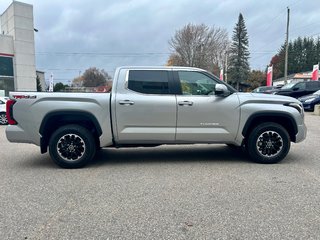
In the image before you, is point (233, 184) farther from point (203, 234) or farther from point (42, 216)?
point (42, 216)

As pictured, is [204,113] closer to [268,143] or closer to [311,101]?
[268,143]

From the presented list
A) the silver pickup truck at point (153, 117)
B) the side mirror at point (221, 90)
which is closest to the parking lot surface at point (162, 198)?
the silver pickup truck at point (153, 117)

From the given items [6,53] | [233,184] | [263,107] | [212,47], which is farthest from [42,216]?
[212,47]

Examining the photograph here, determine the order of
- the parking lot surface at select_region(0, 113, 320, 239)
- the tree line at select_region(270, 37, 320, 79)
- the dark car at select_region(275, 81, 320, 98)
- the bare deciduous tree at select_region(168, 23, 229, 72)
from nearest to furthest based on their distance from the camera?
the parking lot surface at select_region(0, 113, 320, 239) → the dark car at select_region(275, 81, 320, 98) → the bare deciduous tree at select_region(168, 23, 229, 72) → the tree line at select_region(270, 37, 320, 79)

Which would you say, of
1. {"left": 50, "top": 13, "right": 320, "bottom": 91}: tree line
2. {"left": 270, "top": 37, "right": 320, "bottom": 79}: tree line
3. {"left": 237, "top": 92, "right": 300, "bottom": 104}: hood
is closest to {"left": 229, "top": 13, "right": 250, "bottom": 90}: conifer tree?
{"left": 50, "top": 13, "right": 320, "bottom": 91}: tree line

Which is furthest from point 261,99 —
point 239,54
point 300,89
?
point 239,54

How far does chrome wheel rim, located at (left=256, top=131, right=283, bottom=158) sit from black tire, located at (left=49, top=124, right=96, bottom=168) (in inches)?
128

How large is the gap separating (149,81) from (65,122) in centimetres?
179

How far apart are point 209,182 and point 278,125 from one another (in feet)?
6.99

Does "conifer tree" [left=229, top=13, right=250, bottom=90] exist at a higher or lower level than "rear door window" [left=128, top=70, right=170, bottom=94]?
higher

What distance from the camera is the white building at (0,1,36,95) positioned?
25.5m

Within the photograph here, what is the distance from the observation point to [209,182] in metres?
5.00

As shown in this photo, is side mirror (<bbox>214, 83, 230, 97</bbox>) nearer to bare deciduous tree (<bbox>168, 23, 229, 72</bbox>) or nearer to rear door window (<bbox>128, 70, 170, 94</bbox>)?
rear door window (<bbox>128, 70, 170, 94</bbox>)

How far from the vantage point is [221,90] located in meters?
5.90
